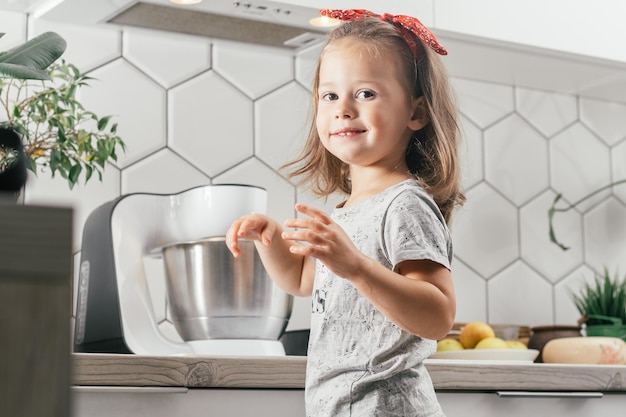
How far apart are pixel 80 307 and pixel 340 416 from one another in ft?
1.81

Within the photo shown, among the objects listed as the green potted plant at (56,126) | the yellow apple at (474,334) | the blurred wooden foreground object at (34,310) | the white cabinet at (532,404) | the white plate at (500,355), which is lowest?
the white cabinet at (532,404)

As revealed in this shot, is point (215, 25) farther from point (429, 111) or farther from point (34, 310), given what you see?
point (34, 310)

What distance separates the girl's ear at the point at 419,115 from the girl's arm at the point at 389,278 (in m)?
0.20

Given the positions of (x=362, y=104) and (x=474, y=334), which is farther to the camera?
(x=474, y=334)

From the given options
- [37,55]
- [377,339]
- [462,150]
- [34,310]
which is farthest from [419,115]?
[462,150]

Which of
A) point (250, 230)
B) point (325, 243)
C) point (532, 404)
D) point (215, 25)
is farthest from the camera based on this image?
point (215, 25)

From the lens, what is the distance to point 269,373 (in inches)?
47.5

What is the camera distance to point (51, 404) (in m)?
0.24

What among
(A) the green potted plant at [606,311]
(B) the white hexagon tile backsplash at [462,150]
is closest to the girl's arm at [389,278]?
(B) the white hexagon tile backsplash at [462,150]

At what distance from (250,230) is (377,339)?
18 cm

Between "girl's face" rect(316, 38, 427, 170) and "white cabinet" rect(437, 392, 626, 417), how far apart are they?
45cm

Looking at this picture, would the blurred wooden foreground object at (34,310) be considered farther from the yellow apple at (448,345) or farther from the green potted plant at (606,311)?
the green potted plant at (606,311)

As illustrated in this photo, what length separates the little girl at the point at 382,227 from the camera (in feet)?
3.14

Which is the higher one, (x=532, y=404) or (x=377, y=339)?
(x=377, y=339)
